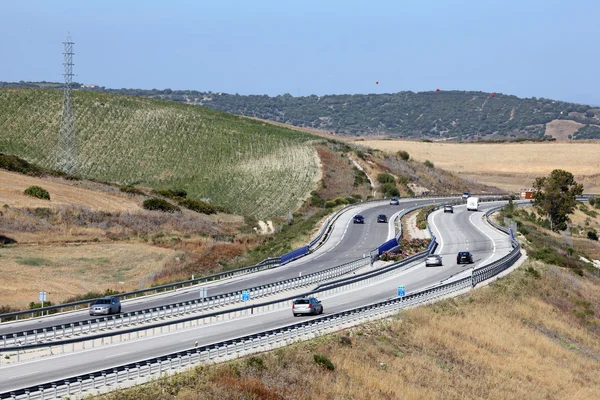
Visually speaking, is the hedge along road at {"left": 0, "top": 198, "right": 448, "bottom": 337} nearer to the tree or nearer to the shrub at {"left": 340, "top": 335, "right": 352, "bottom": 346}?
the shrub at {"left": 340, "top": 335, "right": 352, "bottom": 346}

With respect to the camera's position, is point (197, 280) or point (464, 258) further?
point (464, 258)

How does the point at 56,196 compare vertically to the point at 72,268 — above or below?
above

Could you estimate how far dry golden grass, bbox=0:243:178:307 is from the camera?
54.0m

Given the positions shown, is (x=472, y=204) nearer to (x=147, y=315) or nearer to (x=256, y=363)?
(x=147, y=315)

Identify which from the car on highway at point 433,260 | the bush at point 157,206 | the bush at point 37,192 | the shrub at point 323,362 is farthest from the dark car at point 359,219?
the shrub at point 323,362

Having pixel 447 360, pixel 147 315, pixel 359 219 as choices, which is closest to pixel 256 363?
pixel 147 315

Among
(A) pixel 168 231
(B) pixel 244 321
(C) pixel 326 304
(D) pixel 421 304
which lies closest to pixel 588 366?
(D) pixel 421 304

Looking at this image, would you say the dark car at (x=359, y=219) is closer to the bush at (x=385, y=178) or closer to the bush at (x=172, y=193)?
the bush at (x=172, y=193)

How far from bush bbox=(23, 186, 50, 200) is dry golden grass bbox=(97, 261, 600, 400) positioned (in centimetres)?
4208

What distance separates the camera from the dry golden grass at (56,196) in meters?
81.5

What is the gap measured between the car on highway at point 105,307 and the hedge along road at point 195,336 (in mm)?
5139

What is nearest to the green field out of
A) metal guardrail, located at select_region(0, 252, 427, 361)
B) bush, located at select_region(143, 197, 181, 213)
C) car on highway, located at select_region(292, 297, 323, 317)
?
bush, located at select_region(143, 197, 181, 213)

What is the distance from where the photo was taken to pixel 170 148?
134000 mm

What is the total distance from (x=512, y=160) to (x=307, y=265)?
122m
